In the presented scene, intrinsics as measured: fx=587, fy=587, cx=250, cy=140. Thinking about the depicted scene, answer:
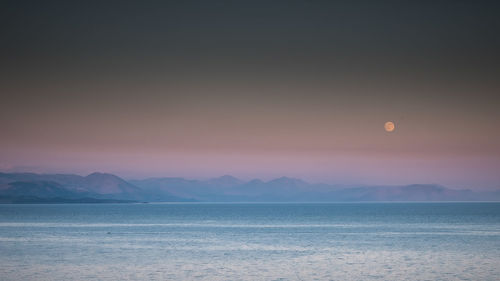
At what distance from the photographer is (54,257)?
1907 inches

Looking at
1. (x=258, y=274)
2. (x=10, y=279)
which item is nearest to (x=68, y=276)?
(x=10, y=279)

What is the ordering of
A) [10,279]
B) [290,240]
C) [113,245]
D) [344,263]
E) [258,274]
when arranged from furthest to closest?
1. [290,240]
2. [113,245]
3. [344,263]
4. [258,274]
5. [10,279]

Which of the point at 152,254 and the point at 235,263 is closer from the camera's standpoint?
the point at 235,263

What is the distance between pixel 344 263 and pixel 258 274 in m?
8.88

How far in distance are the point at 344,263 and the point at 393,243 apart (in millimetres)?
19271

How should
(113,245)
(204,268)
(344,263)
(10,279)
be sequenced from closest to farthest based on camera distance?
(10,279)
(204,268)
(344,263)
(113,245)

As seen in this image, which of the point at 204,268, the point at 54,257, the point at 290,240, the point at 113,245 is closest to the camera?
the point at 204,268

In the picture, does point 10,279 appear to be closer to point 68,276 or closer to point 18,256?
point 68,276

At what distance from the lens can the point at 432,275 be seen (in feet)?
125

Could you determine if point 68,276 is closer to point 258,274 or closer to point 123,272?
point 123,272

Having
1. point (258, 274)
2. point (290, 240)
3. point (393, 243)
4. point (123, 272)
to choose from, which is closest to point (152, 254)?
point (123, 272)

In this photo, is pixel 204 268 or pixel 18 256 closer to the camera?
pixel 204 268

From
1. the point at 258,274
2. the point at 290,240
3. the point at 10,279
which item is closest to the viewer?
the point at 10,279

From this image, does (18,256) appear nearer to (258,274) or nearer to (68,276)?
(68,276)
